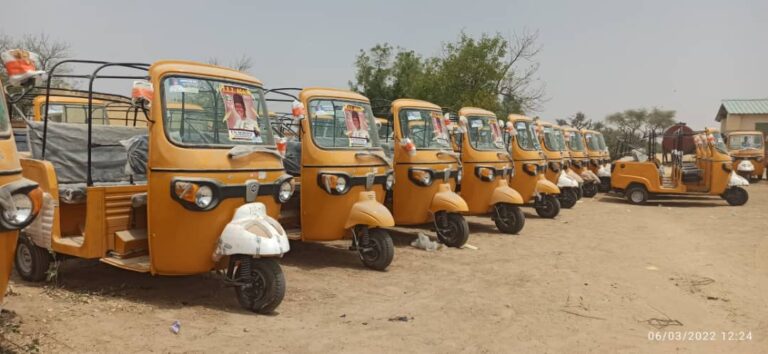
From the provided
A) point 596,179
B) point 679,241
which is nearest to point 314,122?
point 679,241

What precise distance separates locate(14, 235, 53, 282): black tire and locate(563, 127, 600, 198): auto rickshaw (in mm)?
14500

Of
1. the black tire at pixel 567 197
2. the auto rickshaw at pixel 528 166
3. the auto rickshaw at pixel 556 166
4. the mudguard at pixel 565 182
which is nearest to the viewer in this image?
the auto rickshaw at pixel 528 166

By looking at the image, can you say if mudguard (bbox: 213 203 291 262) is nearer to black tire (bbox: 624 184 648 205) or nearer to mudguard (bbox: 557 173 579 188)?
mudguard (bbox: 557 173 579 188)

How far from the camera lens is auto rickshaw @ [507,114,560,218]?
1223cm

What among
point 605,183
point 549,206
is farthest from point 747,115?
point 549,206

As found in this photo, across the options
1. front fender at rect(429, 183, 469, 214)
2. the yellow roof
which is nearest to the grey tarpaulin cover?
the yellow roof

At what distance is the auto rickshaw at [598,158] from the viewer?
19734mm

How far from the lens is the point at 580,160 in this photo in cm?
1811

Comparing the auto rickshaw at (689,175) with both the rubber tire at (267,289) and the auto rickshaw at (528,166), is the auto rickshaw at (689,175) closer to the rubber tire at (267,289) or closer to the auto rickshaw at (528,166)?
the auto rickshaw at (528,166)

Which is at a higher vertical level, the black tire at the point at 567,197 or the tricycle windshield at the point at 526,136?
the tricycle windshield at the point at 526,136

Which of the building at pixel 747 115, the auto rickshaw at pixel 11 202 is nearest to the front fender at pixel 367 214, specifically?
the auto rickshaw at pixel 11 202

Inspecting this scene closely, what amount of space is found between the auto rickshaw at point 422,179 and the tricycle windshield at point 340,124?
3.22 feet

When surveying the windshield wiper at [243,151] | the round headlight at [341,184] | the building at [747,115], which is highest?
the building at [747,115]

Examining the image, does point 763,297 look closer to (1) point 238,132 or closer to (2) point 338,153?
(2) point 338,153
